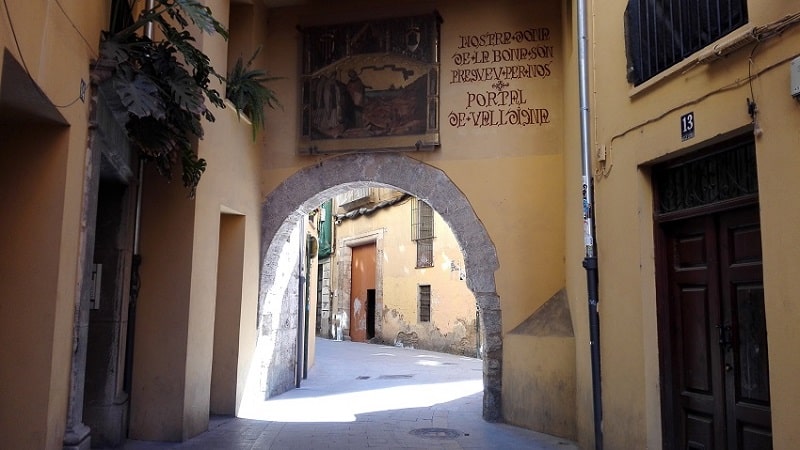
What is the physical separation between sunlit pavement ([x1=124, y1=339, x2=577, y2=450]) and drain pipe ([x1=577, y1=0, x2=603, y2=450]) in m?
1.03

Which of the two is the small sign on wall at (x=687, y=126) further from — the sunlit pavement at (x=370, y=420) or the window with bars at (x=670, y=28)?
the sunlit pavement at (x=370, y=420)

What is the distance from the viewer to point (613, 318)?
5.47m

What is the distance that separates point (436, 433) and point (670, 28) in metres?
4.50

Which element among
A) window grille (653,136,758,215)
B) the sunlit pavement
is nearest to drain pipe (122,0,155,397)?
the sunlit pavement

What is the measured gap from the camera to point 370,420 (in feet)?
25.6

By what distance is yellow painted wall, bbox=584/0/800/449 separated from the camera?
3531 mm

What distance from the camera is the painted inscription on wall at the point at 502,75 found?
27.1 feet

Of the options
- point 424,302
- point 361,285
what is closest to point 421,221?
point 424,302

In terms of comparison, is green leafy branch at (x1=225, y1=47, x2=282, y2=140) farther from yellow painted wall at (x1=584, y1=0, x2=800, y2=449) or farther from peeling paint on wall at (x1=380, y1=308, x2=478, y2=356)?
peeling paint on wall at (x1=380, y1=308, x2=478, y2=356)

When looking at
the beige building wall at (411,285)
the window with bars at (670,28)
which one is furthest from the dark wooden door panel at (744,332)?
the beige building wall at (411,285)

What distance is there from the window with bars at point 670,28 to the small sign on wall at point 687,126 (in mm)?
434

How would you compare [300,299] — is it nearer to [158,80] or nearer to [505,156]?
[505,156]

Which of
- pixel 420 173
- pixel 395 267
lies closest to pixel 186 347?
pixel 420 173

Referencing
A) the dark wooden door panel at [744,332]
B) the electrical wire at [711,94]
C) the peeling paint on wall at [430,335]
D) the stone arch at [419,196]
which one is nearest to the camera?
the electrical wire at [711,94]
